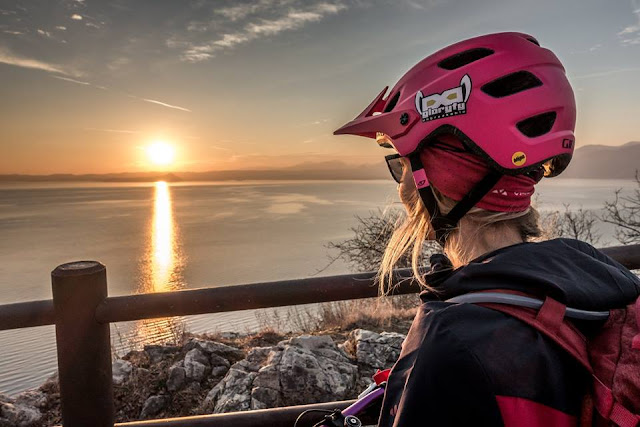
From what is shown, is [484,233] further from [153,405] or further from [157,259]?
[157,259]

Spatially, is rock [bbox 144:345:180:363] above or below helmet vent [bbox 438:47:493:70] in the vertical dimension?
below

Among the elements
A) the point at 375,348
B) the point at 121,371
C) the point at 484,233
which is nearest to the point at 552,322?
the point at 484,233

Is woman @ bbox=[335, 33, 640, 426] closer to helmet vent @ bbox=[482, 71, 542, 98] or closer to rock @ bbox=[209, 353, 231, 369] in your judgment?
helmet vent @ bbox=[482, 71, 542, 98]

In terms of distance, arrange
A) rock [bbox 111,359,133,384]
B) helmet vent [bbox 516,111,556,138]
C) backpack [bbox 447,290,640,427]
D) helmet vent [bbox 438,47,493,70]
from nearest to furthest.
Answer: backpack [bbox 447,290,640,427]
helmet vent [bbox 516,111,556,138]
helmet vent [bbox 438,47,493,70]
rock [bbox 111,359,133,384]

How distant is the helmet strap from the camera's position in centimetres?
155

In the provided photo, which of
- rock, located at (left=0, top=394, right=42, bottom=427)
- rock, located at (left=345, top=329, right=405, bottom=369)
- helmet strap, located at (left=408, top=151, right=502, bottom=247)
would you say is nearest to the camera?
helmet strap, located at (left=408, top=151, right=502, bottom=247)

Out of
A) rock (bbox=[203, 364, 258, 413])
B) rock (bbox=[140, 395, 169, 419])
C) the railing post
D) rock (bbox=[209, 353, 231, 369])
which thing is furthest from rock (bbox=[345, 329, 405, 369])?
the railing post

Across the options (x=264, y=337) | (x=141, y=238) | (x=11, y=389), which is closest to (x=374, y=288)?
(x=264, y=337)

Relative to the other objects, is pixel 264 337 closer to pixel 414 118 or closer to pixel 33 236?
pixel 414 118

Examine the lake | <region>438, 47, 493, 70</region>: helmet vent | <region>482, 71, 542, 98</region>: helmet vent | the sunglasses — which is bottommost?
the lake

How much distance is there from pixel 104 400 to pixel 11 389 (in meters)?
9.62

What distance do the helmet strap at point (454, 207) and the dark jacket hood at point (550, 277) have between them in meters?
0.25

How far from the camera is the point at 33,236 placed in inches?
2021

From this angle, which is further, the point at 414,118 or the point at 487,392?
the point at 414,118
